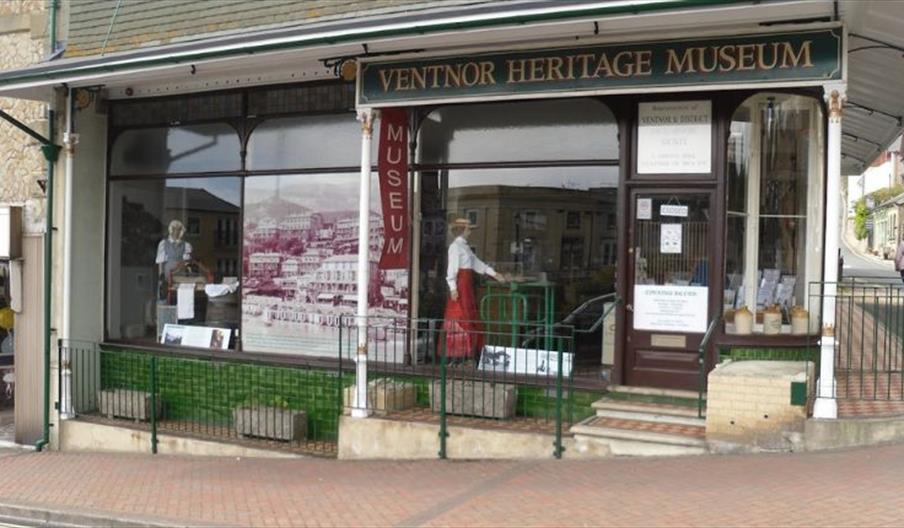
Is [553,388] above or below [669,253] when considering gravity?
below

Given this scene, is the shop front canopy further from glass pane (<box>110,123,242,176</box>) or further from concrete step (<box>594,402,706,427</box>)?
concrete step (<box>594,402,706,427</box>)

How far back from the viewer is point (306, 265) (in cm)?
1046

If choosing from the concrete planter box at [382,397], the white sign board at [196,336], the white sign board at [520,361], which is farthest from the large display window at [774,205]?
the white sign board at [196,336]

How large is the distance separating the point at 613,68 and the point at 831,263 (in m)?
2.65

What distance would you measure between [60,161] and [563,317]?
7056 millimetres

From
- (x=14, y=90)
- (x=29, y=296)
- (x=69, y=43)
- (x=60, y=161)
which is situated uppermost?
(x=69, y=43)

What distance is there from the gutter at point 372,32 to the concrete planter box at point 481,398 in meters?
3.49

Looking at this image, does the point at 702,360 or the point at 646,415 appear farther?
the point at 646,415

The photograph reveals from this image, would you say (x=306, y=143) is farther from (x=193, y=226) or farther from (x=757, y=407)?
(x=757, y=407)

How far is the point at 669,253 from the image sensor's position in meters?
8.37

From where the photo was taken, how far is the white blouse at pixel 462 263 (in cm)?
946

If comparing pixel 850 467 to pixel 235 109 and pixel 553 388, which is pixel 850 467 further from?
pixel 235 109

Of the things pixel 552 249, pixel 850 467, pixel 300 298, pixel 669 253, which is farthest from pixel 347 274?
pixel 850 467

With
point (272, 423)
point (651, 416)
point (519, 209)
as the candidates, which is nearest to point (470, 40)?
point (519, 209)
